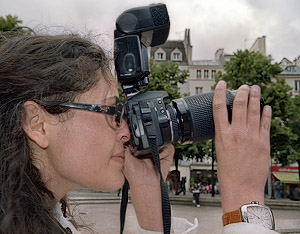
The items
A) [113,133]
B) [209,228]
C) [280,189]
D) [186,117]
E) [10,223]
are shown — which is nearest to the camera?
[10,223]

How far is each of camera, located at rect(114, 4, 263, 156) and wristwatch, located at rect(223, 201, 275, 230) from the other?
478 millimetres

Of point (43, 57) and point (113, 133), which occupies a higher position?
point (43, 57)

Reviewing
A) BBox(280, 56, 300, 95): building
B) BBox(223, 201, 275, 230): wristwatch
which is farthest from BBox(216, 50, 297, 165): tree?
BBox(223, 201, 275, 230): wristwatch

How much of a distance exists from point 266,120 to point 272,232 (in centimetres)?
41

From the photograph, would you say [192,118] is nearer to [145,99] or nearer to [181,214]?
[145,99]

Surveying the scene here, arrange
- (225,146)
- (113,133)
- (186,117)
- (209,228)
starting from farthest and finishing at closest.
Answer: (209,228)
(186,117)
(113,133)
(225,146)

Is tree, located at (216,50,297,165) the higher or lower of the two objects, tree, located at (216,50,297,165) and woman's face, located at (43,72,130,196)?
the lower

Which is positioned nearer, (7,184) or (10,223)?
(10,223)

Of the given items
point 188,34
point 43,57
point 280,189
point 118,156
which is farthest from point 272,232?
point 188,34

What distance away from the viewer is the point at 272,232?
4.23ft

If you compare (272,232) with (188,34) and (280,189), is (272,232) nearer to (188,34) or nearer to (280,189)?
(280,189)

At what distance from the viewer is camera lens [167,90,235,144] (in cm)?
175

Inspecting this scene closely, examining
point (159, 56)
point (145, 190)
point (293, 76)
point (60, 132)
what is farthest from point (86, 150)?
point (159, 56)

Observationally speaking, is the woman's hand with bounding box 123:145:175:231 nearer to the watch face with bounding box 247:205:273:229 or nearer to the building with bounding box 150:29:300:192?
the watch face with bounding box 247:205:273:229
